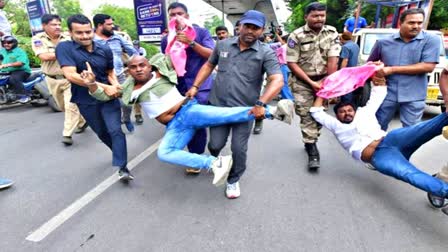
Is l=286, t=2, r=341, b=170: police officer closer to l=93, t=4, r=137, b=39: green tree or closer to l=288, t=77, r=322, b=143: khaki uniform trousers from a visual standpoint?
l=288, t=77, r=322, b=143: khaki uniform trousers

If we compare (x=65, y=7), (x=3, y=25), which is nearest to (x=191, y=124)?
(x=3, y=25)

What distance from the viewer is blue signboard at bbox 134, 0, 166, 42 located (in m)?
13.8

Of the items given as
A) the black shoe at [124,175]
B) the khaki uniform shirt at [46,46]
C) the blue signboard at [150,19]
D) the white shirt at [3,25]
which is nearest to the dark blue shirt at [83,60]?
the black shoe at [124,175]

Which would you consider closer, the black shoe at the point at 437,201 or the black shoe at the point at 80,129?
the black shoe at the point at 437,201

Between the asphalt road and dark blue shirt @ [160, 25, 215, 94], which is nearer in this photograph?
the asphalt road

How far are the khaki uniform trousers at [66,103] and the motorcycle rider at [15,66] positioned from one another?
2.84m

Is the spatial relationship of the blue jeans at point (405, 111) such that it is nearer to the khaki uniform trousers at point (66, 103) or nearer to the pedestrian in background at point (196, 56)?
the pedestrian in background at point (196, 56)

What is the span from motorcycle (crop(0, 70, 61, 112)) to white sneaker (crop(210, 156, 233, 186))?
5.46m

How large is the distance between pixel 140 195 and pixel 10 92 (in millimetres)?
5947

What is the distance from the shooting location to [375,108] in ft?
9.78

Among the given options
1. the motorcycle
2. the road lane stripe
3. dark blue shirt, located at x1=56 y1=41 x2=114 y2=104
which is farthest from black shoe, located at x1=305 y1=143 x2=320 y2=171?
the motorcycle

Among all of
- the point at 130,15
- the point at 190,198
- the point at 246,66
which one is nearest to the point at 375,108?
the point at 246,66

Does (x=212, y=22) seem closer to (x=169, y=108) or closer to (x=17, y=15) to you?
→ (x=17, y=15)

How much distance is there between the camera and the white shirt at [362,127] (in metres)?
2.86
